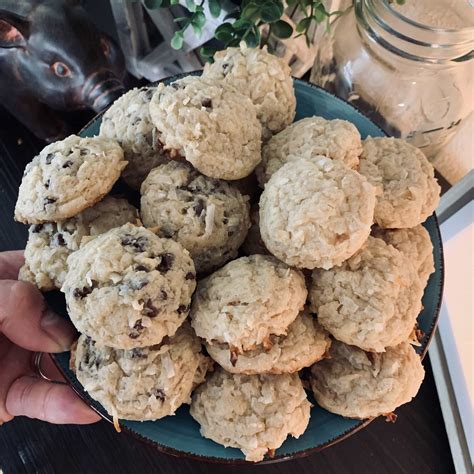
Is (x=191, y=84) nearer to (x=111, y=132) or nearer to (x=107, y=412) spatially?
(x=111, y=132)

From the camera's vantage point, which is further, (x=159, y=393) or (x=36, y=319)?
(x=36, y=319)

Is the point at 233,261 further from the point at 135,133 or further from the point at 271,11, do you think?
the point at 271,11

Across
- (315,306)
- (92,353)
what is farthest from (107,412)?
(315,306)

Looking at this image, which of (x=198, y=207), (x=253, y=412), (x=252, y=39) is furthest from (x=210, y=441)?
(x=252, y=39)

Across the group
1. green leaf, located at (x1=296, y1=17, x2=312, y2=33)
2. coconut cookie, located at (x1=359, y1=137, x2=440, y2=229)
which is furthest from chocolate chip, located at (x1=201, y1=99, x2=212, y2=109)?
green leaf, located at (x1=296, y1=17, x2=312, y2=33)

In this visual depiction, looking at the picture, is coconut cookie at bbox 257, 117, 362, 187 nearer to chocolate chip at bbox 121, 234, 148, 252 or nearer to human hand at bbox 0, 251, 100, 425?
chocolate chip at bbox 121, 234, 148, 252

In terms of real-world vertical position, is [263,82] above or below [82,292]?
above

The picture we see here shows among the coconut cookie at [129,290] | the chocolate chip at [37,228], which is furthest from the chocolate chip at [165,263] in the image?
the chocolate chip at [37,228]
